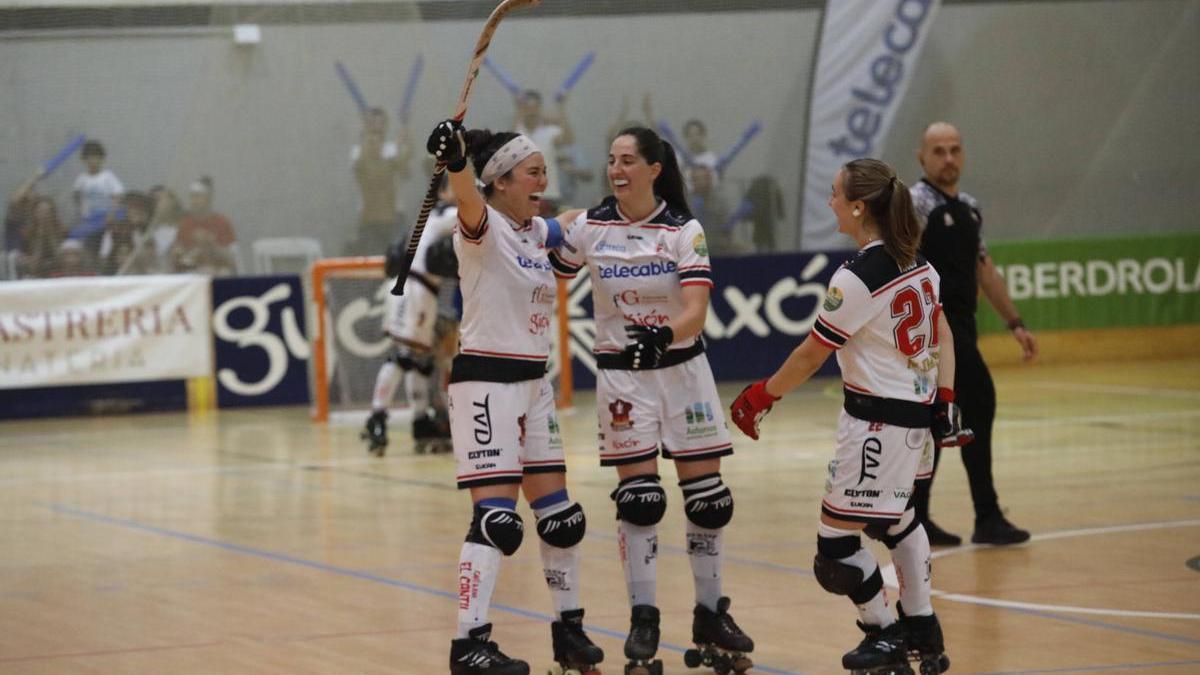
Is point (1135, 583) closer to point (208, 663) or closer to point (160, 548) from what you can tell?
point (208, 663)

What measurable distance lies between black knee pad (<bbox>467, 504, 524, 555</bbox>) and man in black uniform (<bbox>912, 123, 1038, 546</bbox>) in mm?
3218

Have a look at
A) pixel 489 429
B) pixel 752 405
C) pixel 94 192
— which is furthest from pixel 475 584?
pixel 94 192

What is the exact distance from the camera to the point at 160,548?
32.0 feet

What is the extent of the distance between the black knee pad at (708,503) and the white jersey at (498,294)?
78cm

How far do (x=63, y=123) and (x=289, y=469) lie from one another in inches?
301

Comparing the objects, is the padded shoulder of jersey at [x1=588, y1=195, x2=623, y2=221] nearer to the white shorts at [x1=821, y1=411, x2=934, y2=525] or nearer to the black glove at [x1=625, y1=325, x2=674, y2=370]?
the black glove at [x1=625, y1=325, x2=674, y2=370]

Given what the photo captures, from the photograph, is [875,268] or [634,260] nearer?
[875,268]

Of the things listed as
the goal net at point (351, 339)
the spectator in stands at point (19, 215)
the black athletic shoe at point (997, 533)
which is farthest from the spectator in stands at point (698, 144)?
the black athletic shoe at point (997, 533)

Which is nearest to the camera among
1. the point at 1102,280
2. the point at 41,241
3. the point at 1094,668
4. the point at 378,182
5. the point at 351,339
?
the point at 1094,668

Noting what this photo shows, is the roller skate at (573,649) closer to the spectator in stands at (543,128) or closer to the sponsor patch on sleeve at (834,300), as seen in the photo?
the sponsor patch on sleeve at (834,300)

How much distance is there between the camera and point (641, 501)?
6426mm

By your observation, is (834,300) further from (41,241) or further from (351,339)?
(41,241)

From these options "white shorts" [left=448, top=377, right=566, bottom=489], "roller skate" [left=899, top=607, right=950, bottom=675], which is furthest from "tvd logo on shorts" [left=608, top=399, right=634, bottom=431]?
"roller skate" [left=899, top=607, right=950, bottom=675]

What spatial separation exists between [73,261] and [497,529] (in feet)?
43.9
